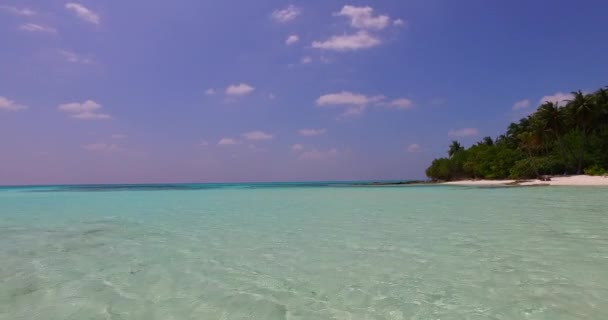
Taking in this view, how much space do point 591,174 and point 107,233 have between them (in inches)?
2321

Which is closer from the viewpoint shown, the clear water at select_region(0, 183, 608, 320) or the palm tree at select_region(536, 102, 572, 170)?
the clear water at select_region(0, 183, 608, 320)

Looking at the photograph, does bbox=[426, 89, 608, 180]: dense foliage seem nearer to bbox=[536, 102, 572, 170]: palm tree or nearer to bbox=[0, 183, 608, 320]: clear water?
bbox=[536, 102, 572, 170]: palm tree

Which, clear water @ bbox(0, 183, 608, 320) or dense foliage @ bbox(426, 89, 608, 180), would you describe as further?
dense foliage @ bbox(426, 89, 608, 180)

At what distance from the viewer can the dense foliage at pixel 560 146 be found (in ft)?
170

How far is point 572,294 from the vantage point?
169 inches

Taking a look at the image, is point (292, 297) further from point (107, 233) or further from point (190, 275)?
point (107, 233)

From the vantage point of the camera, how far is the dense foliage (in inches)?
2040

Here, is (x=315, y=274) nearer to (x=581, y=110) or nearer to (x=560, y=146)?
(x=581, y=110)

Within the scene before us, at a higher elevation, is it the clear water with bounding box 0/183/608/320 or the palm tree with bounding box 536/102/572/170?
the palm tree with bounding box 536/102/572/170

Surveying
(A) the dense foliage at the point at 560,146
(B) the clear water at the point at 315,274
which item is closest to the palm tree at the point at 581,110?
(A) the dense foliage at the point at 560,146

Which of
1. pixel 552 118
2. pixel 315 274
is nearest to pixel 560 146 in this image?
pixel 552 118

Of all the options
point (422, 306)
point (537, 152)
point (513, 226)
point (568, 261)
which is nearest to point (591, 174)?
point (537, 152)

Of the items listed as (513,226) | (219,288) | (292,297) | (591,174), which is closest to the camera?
(292,297)

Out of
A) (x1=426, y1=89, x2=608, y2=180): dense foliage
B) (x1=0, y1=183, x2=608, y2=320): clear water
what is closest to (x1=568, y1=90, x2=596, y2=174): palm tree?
(x1=426, y1=89, x2=608, y2=180): dense foliage
